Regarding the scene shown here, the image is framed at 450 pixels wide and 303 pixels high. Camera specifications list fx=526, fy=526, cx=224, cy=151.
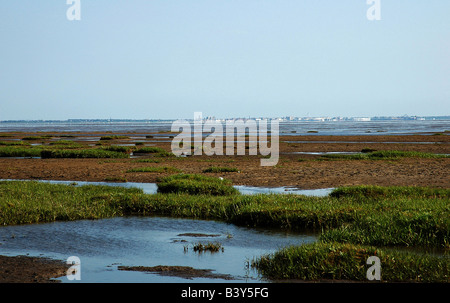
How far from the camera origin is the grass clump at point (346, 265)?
10.2 m

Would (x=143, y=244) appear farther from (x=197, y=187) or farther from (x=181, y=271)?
(x=197, y=187)

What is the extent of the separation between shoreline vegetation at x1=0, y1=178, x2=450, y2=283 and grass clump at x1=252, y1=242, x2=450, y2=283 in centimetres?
2

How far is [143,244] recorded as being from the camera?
1380 cm

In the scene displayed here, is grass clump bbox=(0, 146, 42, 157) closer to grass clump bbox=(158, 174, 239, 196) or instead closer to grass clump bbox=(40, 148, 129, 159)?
grass clump bbox=(40, 148, 129, 159)

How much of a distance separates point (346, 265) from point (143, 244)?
18.3ft

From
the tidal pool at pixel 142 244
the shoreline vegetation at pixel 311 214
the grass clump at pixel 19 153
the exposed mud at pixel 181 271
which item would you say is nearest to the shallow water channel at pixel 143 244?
the tidal pool at pixel 142 244

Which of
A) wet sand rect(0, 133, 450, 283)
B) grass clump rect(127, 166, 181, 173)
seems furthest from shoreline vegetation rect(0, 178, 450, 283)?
grass clump rect(127, 166, 181, 173)

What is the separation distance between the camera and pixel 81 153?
139ft

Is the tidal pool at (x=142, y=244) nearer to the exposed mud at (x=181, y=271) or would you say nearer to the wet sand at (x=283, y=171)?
the exposed mud at (x=181, y=271)
